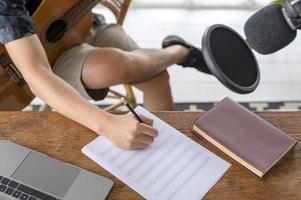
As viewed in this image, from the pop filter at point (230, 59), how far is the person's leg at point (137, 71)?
0.35m

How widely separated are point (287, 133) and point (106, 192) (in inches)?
15.9

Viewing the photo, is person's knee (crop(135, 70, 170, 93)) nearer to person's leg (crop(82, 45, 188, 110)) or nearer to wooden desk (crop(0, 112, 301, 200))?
person's leg (crop(82, 45, 188, 110))

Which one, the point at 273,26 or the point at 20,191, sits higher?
the point at 273,26

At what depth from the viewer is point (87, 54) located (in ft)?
3.84

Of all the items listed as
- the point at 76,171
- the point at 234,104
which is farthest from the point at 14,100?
the point at 234,104

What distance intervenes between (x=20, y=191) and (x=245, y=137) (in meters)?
0.46

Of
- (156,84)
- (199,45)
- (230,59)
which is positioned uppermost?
(230,59)

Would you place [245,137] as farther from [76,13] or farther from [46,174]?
[76,13]

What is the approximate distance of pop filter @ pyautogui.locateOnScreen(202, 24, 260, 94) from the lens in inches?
32.1

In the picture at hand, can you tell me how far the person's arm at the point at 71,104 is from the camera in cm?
85

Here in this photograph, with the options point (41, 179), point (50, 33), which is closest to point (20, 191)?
point (41, 179)

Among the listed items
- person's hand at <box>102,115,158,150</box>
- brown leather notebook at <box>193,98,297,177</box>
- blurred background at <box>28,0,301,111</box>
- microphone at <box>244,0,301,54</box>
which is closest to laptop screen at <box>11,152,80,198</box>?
person's hand at <box>102,115,158,150</box>

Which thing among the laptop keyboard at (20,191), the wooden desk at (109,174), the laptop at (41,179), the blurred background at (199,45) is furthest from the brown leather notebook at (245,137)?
the blurred background at (199,45)

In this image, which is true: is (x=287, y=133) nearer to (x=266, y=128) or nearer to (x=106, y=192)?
(x=266, y=128)
